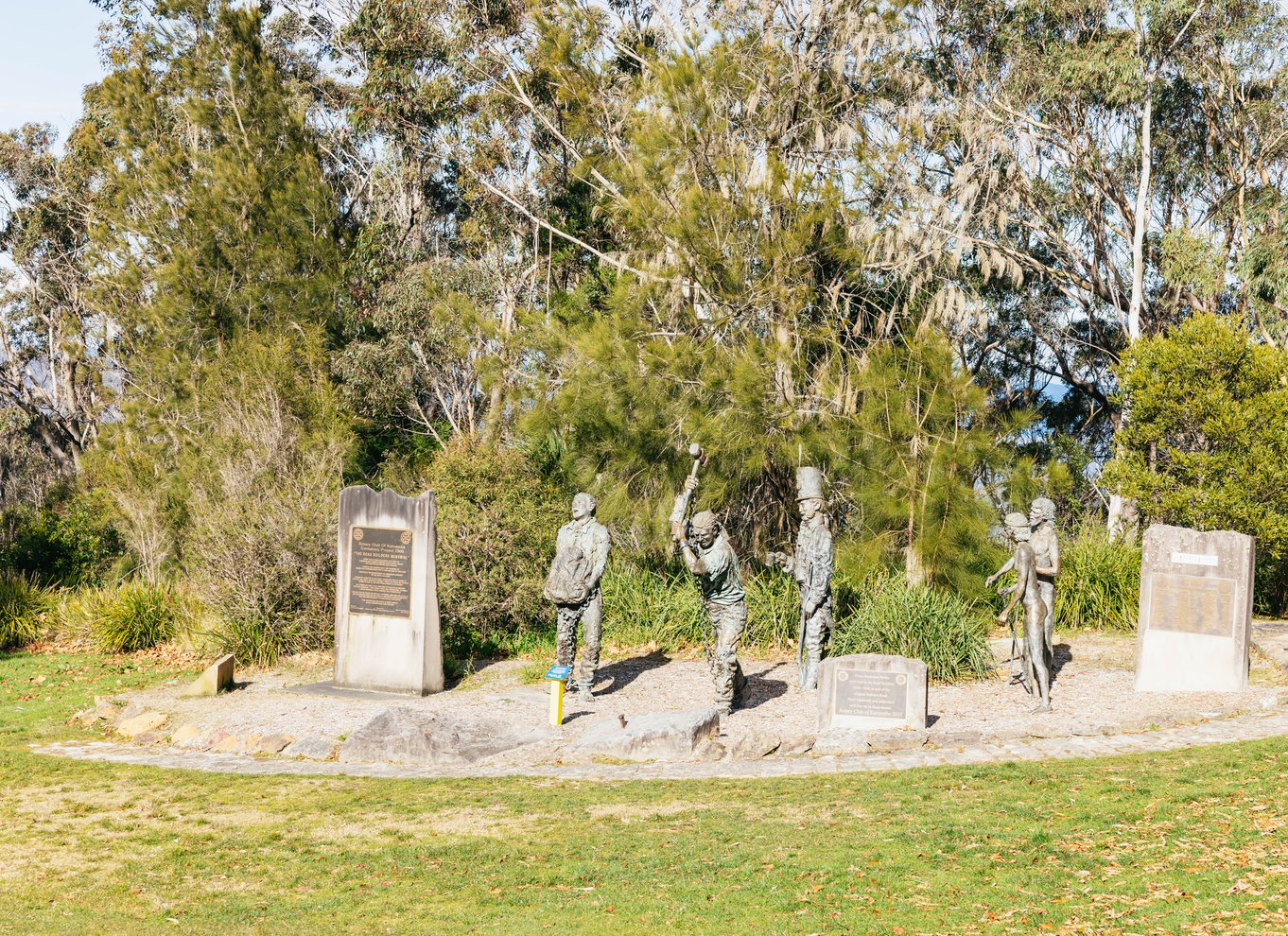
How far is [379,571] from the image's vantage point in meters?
13.3

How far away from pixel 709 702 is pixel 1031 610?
10.6ft

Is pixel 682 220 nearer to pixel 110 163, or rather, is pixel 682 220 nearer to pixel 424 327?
pixel 424 327

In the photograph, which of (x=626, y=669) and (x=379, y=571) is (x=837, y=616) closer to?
(x=626, y=669)

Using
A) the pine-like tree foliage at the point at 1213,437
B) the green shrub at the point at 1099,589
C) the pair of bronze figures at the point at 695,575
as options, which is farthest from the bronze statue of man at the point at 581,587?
the pine-like tree foliage at the point at 1213,437

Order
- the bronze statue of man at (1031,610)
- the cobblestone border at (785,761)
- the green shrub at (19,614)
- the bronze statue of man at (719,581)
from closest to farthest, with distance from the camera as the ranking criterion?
the cobblestone border at (785,761), the bronze statue of man at (1031,610), the bronze statue of man at (719,581), the green shrub at (19,614)

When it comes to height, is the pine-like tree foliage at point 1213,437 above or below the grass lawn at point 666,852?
above

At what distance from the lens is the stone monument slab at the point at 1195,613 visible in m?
12.3

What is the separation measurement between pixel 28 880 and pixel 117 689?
7198 mm

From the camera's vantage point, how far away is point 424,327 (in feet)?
76.9

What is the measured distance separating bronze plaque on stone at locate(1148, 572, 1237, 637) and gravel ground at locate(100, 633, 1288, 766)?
0.68 metres

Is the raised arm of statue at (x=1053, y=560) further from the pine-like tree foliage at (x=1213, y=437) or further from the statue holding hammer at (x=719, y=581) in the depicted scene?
the pine-like tree foliage at (x=1213, y=437)

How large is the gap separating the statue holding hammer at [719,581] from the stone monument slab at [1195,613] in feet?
13.8

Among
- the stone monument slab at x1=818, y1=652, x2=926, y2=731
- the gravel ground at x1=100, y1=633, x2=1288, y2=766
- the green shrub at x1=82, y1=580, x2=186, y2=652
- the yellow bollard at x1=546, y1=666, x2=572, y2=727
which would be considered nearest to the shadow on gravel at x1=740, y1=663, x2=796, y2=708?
the gravel ground at x1=100, y1=633, x2=1288, y2=766

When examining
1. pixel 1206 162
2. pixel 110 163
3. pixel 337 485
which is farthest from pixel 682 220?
pixel 1206 162
